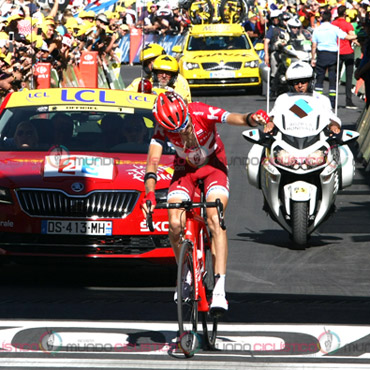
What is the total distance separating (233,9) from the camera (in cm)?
3762

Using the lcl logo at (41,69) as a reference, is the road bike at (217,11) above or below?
below

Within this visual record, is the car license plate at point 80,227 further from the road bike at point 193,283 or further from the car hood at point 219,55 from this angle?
the car hood at point 219,55

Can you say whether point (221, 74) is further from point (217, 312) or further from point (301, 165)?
point (217, 312)

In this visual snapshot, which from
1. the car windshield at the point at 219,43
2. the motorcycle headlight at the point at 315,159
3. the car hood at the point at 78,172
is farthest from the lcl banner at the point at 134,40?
the car hood at the point at 78,172

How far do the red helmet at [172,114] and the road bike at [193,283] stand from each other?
0.49 metres

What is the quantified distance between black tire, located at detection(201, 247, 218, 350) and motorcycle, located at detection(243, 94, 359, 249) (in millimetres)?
4395

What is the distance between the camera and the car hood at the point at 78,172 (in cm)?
948

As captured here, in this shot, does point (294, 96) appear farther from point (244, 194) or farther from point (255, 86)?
point (255, 86)

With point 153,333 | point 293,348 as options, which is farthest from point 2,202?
point 293,348

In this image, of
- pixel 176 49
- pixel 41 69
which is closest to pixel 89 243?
pixel 41 69

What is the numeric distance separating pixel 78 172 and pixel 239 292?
5.53 feet

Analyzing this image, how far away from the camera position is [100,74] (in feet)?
92.1

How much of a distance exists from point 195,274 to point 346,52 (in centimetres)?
1968

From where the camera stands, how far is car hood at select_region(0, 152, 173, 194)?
948cm
